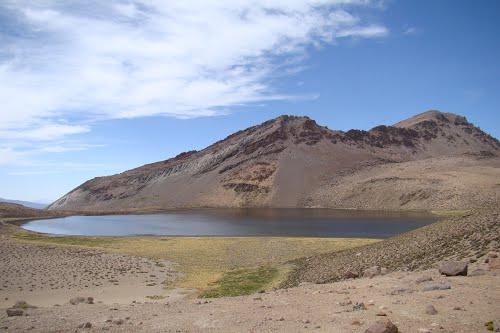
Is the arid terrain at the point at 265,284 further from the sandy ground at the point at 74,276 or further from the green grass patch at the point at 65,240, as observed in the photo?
the green grass patch at the point at 65,240

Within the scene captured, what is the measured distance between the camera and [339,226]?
80625 mm

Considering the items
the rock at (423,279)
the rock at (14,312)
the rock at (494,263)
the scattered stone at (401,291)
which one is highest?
the rock at (494,263)

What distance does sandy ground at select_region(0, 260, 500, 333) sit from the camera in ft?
38.9

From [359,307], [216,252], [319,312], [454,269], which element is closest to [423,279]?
[454,269]

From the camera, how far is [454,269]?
16.6m

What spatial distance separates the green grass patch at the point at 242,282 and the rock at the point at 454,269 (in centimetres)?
1165

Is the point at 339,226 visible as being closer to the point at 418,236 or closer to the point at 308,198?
the point at 418,236

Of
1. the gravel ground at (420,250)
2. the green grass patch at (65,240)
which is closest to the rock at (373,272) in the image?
the gravel ground at (420,250)

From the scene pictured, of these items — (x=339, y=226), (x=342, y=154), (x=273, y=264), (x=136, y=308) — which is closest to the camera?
(x=136, y=308)

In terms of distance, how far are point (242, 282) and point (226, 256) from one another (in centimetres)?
1533

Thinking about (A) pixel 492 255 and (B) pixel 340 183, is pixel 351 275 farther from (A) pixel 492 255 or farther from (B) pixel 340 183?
(B) pixel 340 183

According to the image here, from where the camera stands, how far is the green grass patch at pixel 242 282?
26.1m

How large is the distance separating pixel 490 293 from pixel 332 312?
15.2 feet

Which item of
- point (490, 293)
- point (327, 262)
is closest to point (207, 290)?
point (327, 262)
